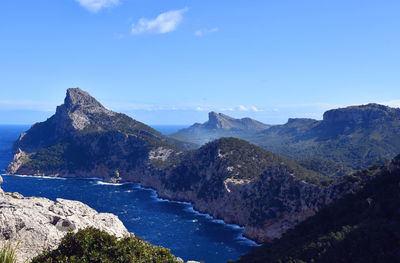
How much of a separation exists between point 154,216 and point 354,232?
7422cm

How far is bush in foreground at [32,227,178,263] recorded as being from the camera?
22391 mm

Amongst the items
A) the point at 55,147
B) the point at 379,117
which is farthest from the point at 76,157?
the point at 379,117

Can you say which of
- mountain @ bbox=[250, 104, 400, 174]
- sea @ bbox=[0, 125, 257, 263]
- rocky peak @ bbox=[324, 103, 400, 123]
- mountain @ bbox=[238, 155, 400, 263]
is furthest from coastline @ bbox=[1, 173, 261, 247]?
rocky peak @ bbox=[324, 103, 400, 123]

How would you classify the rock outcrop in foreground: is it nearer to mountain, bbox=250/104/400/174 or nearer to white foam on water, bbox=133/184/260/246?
white foam on water, bbox=133/184/260/246

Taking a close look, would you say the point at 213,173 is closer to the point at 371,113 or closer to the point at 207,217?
the point at 207,217

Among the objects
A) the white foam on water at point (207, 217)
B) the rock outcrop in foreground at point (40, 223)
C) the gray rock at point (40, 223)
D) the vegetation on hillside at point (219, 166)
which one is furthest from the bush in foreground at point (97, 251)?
the vegetation on hillside at point (219, 166)

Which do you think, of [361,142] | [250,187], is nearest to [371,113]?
[361,142]

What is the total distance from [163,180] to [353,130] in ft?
404

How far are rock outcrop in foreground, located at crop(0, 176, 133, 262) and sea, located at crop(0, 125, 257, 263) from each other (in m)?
35.7

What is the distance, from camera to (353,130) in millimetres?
188000

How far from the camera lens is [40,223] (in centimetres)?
3306

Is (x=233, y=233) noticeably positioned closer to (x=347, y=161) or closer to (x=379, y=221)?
(x=379, y=221)

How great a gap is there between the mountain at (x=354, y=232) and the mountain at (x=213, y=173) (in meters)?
8.16

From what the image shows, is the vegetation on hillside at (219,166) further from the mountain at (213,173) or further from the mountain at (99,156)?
the mountain at (99,156)
